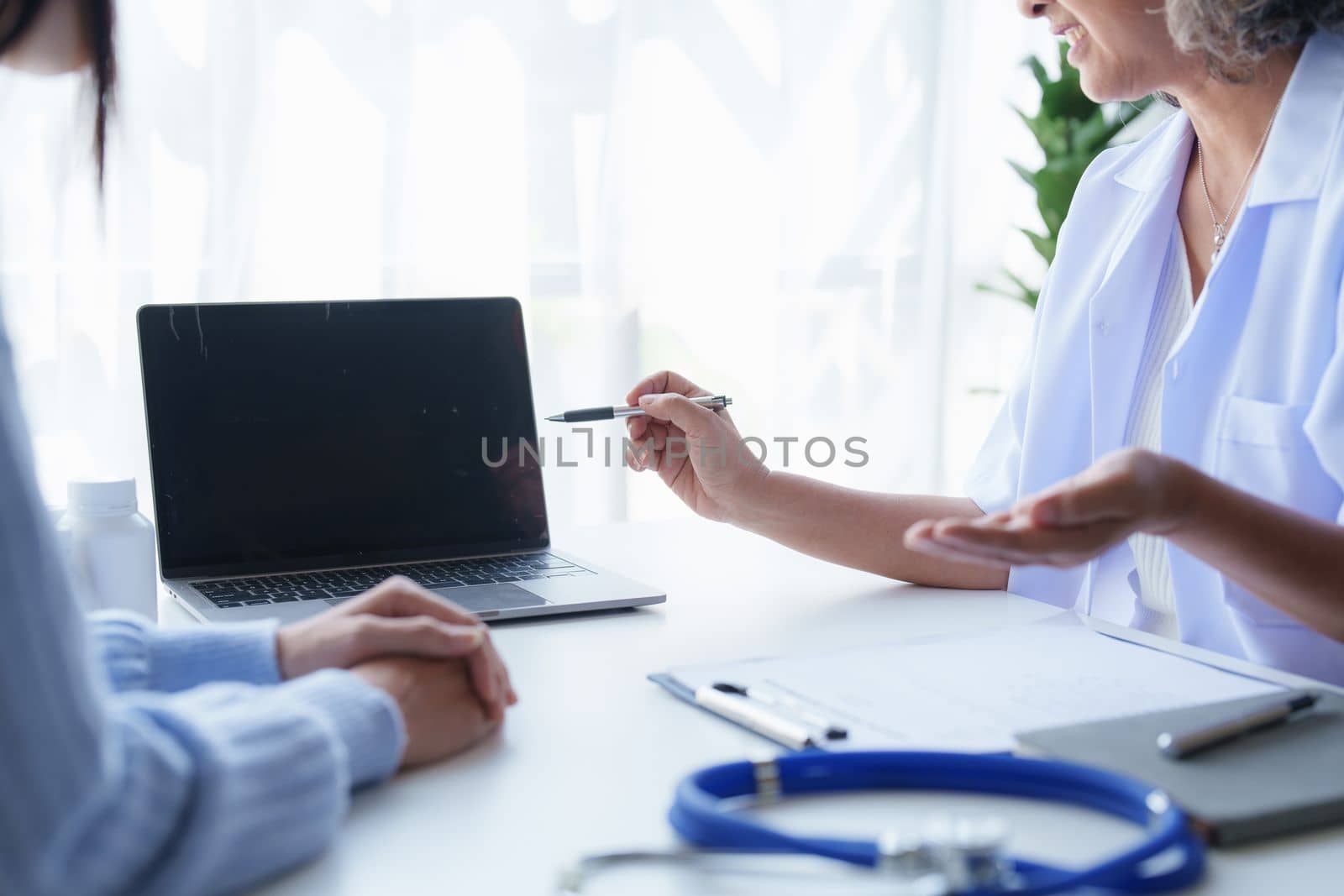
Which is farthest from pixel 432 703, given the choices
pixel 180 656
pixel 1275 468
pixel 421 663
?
pixel 1275 468

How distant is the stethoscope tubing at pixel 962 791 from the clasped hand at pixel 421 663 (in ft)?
0.55

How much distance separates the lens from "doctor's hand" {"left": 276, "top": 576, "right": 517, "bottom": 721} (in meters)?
0.74

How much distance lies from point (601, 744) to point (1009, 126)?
2469mm

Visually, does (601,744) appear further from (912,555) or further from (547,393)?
(547,393)

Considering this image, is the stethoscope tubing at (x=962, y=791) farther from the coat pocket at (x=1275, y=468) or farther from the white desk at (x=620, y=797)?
the coat pocket at (x=1275, y=468)

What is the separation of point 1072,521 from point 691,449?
0.57 m

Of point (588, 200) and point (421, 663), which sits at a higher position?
point (588, 200)

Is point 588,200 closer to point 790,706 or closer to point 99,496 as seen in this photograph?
point 99,496

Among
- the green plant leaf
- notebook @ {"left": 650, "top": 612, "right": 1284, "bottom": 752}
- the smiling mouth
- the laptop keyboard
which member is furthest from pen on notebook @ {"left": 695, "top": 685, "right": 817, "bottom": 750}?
the green plant leaf

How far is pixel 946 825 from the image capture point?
521 millimetres

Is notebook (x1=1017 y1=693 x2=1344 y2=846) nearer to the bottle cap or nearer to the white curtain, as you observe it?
the bottle cap

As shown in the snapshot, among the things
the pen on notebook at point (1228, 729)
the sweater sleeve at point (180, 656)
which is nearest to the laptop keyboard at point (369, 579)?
the sweater sleeve at point (180, 656)

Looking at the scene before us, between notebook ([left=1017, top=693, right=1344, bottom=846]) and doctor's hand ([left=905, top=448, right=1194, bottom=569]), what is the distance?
0.10 m

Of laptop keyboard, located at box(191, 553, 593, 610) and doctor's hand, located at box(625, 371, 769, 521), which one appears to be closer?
laptop keyboard, located at box(191, 553, 593, 610)
